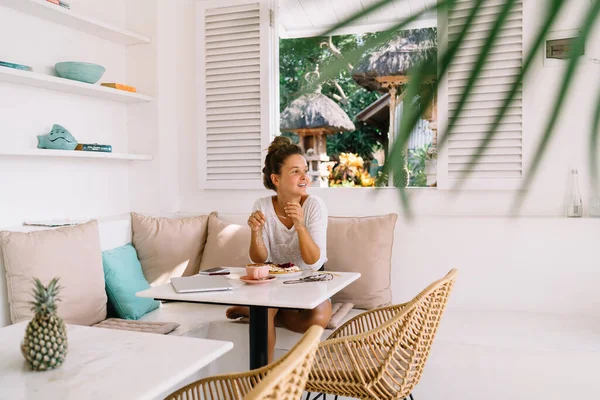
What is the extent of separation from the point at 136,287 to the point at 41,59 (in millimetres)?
1360

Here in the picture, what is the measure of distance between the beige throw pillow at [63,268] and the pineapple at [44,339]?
4.10ft

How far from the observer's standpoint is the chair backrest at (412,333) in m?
1.92

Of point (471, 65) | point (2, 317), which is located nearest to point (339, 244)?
point (2, 317)

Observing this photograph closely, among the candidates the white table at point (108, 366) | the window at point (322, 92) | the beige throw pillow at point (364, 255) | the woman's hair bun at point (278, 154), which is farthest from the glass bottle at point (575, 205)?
the white table at point (108, 366)

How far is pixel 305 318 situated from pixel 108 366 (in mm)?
1415

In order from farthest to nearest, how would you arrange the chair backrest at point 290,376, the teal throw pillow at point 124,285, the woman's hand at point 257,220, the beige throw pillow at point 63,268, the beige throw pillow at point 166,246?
the beige throw pillow at point 166,246
the teal throw pillow at point 124,285
the woman's hand at point 257,220
the beige throw pillow at point 63,268
the chair backrest at point 290,376

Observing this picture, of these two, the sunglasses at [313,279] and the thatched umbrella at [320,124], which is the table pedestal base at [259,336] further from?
the thatched umbrella at [320,124]

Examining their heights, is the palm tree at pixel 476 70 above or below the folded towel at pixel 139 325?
above

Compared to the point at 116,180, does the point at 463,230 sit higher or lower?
lower

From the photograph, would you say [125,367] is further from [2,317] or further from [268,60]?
[268,60]

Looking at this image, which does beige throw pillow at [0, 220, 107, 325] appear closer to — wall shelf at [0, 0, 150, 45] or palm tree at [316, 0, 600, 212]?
wall shelf at [0, 0, 150, 45]

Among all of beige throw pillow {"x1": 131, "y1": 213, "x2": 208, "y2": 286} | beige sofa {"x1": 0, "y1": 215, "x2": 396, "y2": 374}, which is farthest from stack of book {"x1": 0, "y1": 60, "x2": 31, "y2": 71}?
beige throw pillow {"x1": 131, "y1": 213, "x2": 208, "y2": 286}

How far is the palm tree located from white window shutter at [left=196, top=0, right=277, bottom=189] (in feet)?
11.5

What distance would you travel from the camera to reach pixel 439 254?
10.8ft
